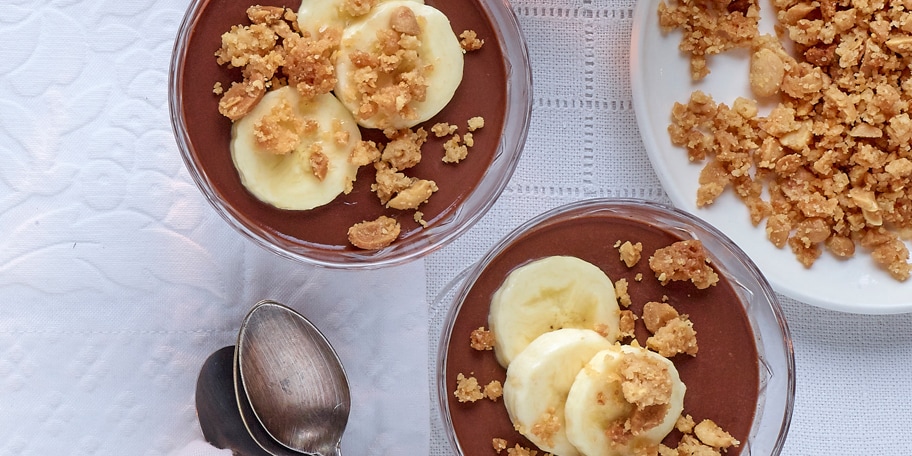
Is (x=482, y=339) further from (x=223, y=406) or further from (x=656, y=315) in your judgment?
(x=223, y=406)

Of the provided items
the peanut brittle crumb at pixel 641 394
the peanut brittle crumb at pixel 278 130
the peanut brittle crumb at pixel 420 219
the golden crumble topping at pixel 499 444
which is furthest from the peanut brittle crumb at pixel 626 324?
the peanut brittle crumb at pixel 278 130

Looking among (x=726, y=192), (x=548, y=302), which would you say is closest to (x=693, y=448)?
(x=548, y=302)

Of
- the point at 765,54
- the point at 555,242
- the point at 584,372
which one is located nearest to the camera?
the point at 584,372

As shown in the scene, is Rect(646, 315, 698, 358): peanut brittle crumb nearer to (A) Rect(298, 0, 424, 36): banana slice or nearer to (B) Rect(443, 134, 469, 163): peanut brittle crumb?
(B) Rect(443, 134, 469, 163): peanut brittle crumb

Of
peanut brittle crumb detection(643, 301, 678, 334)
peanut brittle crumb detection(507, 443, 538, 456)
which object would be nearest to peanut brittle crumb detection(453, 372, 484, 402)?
peanut brittle crumb detection(507, 443, 538, 456)

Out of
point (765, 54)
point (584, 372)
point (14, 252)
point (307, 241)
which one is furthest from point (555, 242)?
point (14, 252)

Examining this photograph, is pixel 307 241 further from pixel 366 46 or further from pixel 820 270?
pixel 820 270
